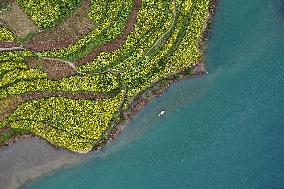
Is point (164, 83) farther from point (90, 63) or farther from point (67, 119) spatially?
point (67, 119)

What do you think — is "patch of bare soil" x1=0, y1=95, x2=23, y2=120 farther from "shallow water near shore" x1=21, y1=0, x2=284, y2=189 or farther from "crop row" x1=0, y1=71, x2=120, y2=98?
"shallow water near shore" x1=21, y1=0, x2=284, y2=189

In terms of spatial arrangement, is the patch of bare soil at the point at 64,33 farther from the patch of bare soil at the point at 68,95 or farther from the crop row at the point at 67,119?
the crop row at the point at 67,119

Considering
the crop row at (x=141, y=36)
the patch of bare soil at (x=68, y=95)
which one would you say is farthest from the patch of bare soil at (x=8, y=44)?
the crop row at (x=141, y=36)

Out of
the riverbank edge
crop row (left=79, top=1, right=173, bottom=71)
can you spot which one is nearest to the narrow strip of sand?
the riverbank edge

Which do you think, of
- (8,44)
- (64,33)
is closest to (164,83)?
(64,33)

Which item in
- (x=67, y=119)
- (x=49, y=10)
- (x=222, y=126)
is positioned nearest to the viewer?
(x=49, y=10)
